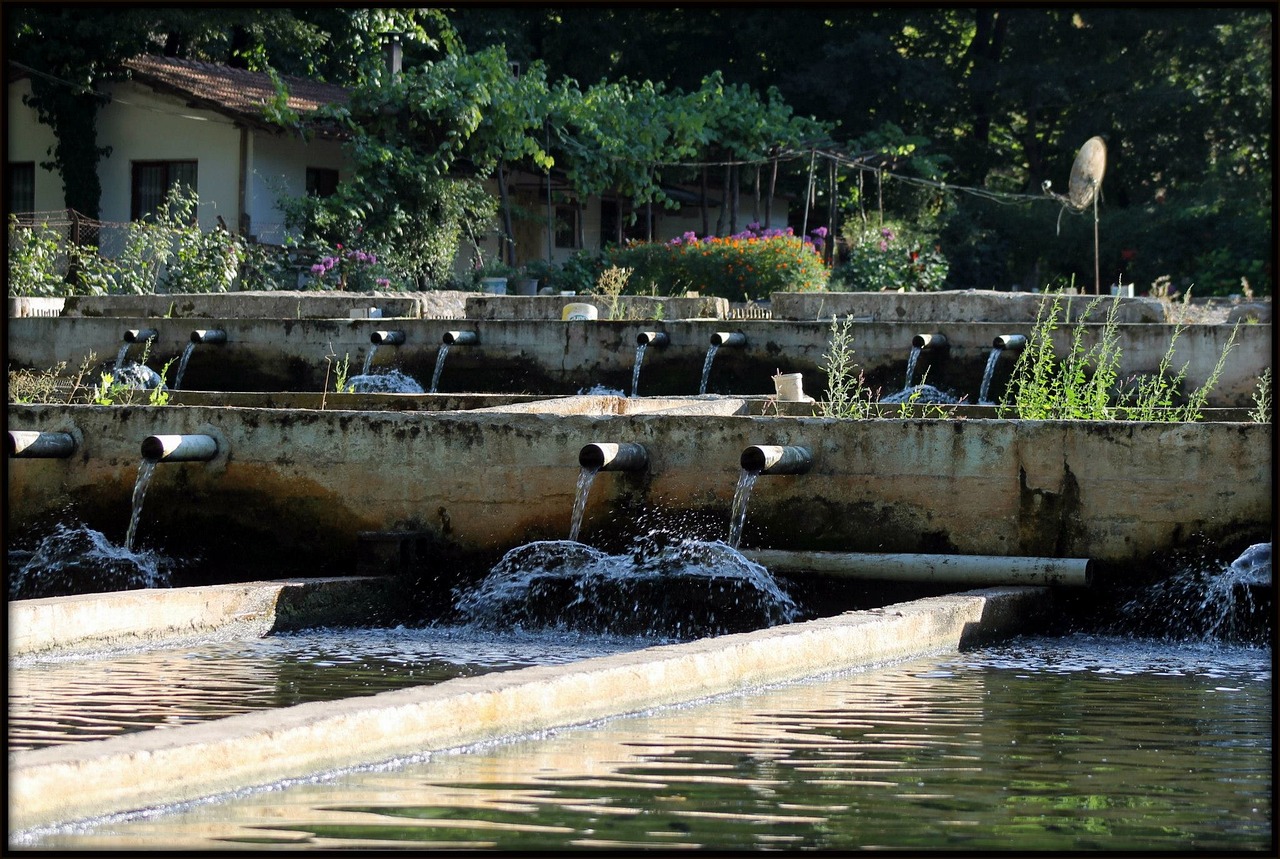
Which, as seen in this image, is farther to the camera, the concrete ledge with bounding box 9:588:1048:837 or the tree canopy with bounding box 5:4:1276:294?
the tree canopy with bounding box 5:4:1276:294

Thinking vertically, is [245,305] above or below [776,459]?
above

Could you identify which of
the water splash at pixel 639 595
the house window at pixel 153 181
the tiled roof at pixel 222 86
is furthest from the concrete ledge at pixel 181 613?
the house window at pixel 153 181

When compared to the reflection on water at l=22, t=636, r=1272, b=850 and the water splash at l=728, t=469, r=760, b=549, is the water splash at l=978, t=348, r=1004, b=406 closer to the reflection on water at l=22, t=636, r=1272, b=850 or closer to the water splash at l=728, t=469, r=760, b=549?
the water splash at l=728, t=469, r=760, b=549

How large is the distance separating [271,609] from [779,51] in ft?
111

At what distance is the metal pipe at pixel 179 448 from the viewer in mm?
8867

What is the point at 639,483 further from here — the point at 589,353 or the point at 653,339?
the point at 589,353

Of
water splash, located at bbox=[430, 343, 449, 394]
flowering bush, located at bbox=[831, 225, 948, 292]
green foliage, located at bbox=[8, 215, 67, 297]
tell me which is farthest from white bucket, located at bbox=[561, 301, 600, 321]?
flowering bush, located at bbox=[831, 225, 948, 292]

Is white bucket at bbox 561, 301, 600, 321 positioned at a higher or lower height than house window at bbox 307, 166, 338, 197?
lower

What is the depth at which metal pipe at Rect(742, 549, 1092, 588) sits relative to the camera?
26.2 feet

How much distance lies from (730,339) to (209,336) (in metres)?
4.42

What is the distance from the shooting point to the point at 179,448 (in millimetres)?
9047

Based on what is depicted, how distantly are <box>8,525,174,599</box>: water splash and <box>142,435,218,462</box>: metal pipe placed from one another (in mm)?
577

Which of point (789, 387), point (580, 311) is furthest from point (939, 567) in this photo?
point (580, 311)

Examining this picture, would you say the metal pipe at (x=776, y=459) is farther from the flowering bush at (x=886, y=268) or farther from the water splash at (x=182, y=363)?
the flowering bush at (x=886, y=268)
